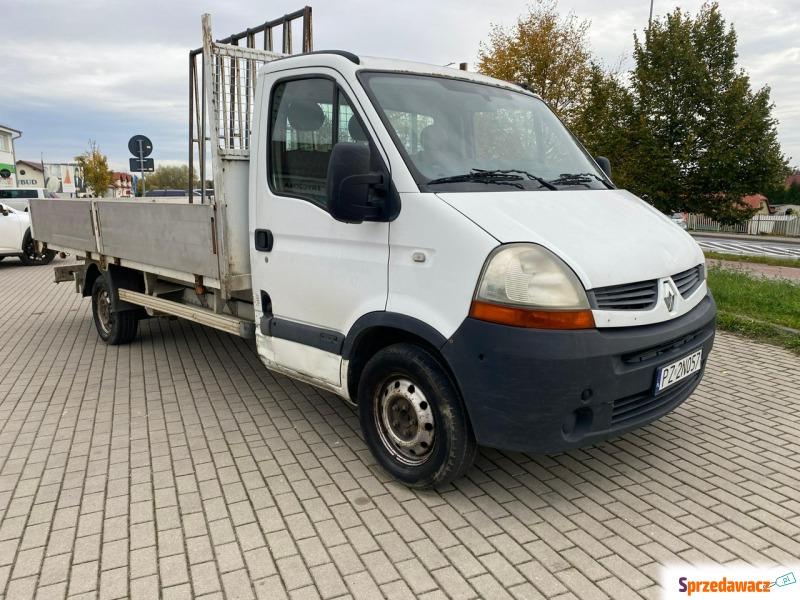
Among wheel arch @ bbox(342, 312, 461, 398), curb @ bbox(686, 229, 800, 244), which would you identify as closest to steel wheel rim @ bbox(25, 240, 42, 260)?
wheel arch @ bbox(342, 312, 461, 398)

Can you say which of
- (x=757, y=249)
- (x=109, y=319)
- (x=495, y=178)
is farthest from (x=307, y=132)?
(x=757, y=249)

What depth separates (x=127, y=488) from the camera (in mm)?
3469

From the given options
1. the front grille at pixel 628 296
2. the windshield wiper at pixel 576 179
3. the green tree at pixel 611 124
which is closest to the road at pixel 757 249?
the green tree at pixel 611 124

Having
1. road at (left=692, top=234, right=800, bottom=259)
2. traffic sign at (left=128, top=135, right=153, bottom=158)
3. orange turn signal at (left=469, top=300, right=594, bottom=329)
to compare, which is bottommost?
road at (left=692, top=234, right=800, bottom=259)

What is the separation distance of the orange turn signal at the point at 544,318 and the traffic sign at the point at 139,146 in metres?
11.9

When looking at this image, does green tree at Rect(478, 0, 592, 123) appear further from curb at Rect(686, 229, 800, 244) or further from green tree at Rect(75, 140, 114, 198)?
green tree at Rect(75, 140, 114, 198)

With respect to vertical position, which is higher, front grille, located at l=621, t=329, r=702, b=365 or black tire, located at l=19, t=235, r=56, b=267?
front grille, located at l=621, t=329, r=702, b=365

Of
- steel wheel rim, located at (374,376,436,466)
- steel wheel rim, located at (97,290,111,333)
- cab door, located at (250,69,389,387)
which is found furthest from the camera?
steel wheel rim, located at (97,290,111,333)

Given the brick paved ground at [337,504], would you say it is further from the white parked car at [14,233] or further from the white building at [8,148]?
the white building at [8,148]

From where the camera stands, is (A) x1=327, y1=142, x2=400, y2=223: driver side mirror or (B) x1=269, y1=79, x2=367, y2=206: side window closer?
(A) x1=327, y1=142, x2=400, y2=223: driver side mirror

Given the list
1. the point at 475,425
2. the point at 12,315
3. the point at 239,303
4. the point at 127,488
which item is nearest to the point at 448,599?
the point at 475,425

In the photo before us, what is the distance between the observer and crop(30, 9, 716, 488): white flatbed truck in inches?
110

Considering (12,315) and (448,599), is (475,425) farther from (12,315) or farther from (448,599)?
(12,315)

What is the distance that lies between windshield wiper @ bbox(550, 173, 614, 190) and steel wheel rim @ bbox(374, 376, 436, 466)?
5.00 ft
